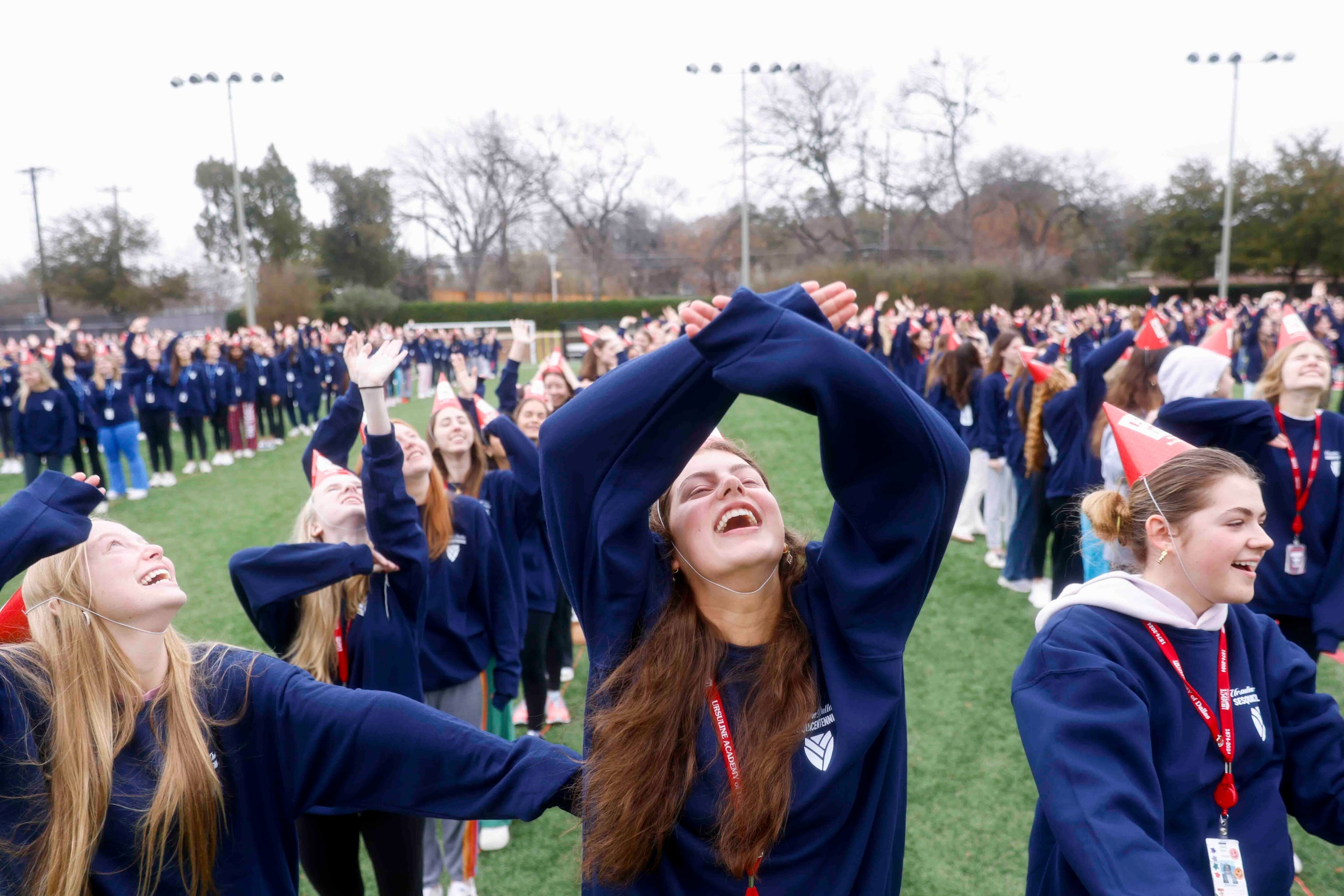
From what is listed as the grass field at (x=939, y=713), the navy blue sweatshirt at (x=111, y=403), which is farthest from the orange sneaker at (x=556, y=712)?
the navy blue sweatshirt at (x=111, y=403)

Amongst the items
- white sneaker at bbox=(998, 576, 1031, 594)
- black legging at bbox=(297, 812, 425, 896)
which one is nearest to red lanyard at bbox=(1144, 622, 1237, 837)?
black legging at bbox=(297, 812, 425, 896)

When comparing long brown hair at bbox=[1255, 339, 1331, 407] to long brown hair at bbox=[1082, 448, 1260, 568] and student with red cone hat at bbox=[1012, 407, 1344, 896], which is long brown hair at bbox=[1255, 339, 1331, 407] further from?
student with red cone hat at bbox=[1012, 407, 1344, 896]

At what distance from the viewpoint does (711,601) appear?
1.83m

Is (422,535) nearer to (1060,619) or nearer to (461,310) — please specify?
(1060,619)

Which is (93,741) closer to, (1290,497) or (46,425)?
(1290,497)

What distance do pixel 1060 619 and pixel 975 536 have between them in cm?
754

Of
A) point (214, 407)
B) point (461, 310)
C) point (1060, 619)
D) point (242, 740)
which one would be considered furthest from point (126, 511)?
point (461, 310)

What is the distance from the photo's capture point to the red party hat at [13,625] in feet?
6.48

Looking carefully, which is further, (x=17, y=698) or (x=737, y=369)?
(x=17, y=698)

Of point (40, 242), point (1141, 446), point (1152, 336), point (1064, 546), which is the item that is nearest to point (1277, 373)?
point (1152, 336)

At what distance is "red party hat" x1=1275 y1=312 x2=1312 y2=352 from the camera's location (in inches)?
161

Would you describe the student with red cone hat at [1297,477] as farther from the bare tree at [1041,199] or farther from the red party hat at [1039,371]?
the bare tree at [1041,199]

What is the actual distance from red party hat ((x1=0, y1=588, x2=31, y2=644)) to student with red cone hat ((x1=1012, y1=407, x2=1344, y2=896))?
7.25 feet

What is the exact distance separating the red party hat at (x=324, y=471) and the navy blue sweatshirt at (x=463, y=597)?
149mm
